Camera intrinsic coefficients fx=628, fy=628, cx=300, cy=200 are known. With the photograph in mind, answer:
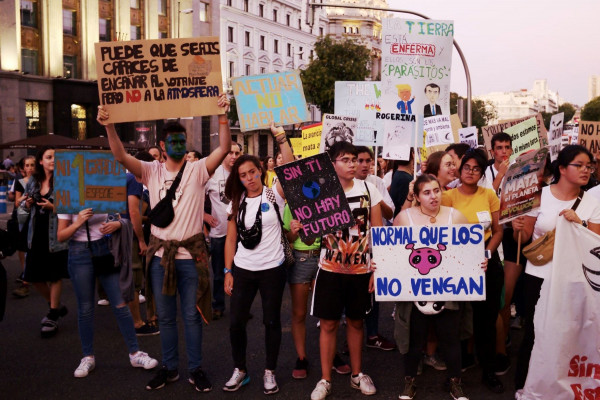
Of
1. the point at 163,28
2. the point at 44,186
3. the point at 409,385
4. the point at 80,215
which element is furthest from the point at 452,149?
the point at 163,28

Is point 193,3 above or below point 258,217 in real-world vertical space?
above

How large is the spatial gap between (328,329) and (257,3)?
5488 centimetres

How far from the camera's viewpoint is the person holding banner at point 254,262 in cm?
511

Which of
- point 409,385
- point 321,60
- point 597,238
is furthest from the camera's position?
point 321,60

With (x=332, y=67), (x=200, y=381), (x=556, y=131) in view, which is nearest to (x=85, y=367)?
(x=200, y=381)

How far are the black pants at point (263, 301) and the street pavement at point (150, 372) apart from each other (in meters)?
0.35

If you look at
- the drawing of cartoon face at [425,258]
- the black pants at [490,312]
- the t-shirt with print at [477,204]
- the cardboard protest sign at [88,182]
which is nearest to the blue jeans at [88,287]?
the cardboard protest sign at [88,182]

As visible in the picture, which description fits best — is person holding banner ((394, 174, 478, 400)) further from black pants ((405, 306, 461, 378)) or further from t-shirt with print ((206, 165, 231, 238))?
t-shirt with print ((206, 165, 231, 238))

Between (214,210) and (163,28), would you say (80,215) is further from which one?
(163,28)

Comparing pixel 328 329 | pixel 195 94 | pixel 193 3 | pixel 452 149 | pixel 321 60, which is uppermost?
pixel 193 3

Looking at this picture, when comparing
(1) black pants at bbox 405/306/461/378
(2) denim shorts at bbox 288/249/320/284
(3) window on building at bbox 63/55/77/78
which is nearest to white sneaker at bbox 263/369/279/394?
(2) denim shorts at bbox 288/249/320/284

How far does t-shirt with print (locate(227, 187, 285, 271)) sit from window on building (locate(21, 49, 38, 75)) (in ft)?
100

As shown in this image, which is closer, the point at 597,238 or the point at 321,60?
the point at 597,238

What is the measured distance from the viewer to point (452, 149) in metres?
6.31
